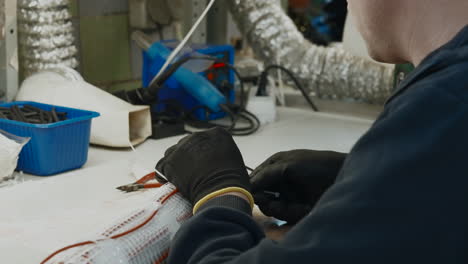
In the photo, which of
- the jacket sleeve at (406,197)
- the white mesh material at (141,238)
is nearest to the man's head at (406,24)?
the jacket sleeve at (406,197)

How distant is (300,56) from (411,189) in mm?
1502

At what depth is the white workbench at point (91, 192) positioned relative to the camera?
1.01 m

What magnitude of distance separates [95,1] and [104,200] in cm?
91

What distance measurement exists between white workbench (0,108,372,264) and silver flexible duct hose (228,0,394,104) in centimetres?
20

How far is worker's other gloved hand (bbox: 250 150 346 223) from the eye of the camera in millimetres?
1038

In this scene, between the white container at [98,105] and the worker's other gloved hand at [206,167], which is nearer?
the worker's other gloved hand at [206,167]

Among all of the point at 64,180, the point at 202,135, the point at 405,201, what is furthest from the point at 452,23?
the point at 64,180

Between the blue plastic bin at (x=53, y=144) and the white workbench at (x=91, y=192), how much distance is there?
23 millimetres

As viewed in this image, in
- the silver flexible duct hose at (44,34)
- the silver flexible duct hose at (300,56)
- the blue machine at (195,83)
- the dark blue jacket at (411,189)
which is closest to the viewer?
the dark blue jacket at (411,189)

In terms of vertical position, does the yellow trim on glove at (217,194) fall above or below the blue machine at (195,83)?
above

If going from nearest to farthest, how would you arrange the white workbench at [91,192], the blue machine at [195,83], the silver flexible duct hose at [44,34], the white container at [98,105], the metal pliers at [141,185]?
the white workbench at [91,192] < the metal pliers at [141,185] < the white container at [98,105] < the silver flexible duct hose at [44,34] < the blue machine at [195,83]

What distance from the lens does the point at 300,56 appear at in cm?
205

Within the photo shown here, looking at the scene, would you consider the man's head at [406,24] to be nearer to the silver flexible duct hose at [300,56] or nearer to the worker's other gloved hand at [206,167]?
the worker's other gloved hand at [206,167]

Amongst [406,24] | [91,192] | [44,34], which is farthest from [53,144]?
[406,24]
